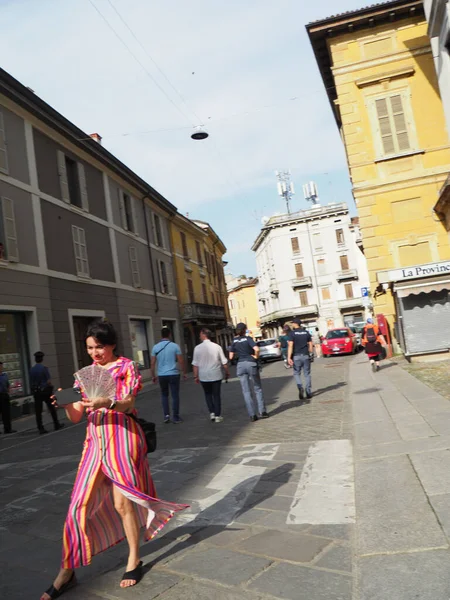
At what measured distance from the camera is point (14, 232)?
16.8 metres

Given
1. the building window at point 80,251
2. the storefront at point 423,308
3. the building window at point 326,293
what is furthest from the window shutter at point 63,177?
the building window at point 326,293

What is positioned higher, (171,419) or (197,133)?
(197,133)

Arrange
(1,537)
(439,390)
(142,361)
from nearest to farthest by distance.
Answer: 1. (1,537)
2. (439,390)
3. (142,361)

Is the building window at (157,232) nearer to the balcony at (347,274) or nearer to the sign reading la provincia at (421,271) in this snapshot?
the sign reading la provincia at (421,271)

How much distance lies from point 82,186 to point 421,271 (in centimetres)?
1341

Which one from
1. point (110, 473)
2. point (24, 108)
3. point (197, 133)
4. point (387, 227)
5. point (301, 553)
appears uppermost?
point (24, 108)

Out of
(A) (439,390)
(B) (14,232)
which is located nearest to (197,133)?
(B) (14,232)

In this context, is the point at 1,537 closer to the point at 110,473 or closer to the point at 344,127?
the point at 110,473

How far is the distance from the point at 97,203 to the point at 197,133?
9.37 metres

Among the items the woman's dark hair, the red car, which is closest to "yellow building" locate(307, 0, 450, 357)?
the red car

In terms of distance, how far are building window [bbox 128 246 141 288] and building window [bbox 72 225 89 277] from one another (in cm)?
498

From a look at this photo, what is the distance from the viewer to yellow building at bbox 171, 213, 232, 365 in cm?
3534

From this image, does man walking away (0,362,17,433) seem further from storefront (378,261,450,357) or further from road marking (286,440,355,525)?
storefront (378,261,450,357)

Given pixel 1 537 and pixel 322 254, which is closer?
pixel 1 537
